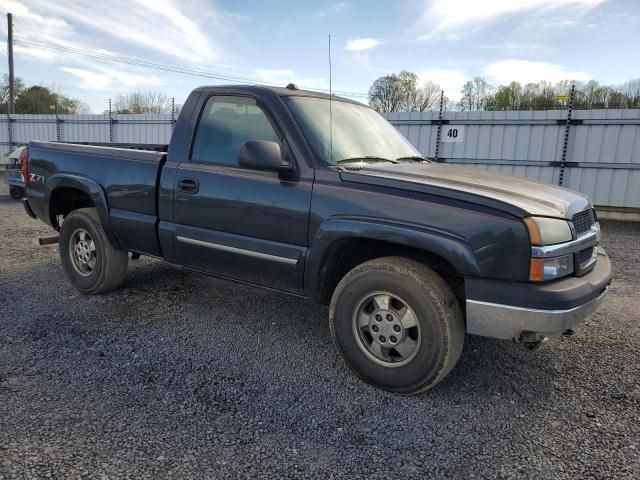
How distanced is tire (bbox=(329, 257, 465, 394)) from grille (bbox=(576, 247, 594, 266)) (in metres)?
0.77

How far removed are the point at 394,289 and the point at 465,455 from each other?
0.98m

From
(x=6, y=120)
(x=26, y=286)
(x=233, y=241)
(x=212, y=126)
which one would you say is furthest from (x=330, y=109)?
(x=6, y=120)

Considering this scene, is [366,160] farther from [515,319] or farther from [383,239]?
[515,319]

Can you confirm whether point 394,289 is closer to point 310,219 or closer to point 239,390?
point 310,219

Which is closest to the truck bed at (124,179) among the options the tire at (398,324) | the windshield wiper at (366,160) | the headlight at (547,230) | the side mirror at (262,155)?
the side mirror at (262,155)

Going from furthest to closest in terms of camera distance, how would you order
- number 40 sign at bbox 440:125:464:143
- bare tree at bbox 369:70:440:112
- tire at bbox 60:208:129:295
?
bare tree at bbox 369:70:440:112 < number 40 sign at bbox 440:125:464:143 < tire at bbox 60:208:129:295

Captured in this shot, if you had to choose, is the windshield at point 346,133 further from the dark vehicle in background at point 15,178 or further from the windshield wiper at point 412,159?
the dark vehicle in background at point 15,178

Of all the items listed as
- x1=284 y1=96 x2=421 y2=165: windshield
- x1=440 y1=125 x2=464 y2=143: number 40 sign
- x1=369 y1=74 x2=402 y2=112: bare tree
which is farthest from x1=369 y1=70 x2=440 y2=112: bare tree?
x1=284 y1=96 x2=421 y2=165: windshield

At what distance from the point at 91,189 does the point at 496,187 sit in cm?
351

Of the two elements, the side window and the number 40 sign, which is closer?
the side window

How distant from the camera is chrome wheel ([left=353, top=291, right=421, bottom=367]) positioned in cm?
301

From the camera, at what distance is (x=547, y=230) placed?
2.67 meters

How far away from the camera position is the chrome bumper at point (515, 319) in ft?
8.69

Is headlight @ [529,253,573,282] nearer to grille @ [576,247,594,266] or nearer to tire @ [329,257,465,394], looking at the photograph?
grille @ [576,247,594,266]
